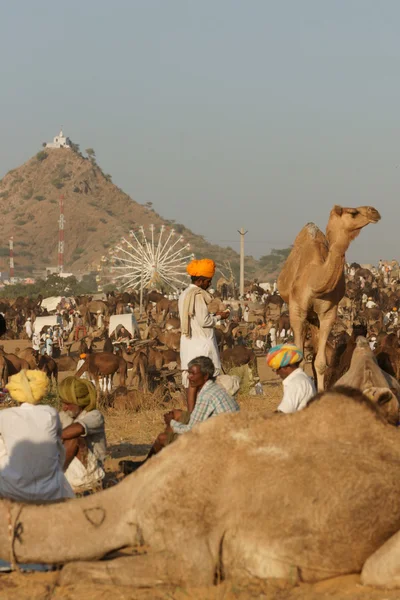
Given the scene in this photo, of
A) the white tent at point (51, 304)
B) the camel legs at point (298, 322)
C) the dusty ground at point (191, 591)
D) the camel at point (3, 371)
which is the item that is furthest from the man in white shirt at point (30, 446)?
the white tent at point (51, 304)

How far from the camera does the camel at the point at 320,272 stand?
11.7m

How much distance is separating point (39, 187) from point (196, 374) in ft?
475

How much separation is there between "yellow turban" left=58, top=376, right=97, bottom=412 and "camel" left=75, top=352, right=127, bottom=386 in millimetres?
14223

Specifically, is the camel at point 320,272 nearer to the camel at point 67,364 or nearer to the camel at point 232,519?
the camel at point 232,519

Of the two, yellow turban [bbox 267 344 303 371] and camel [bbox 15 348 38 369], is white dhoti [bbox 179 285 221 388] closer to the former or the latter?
yellow turban [bbox 267 344 303 371]

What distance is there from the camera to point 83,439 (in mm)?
7098

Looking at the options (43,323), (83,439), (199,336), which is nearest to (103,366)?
(199,336)

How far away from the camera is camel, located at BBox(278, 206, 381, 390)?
11680mm

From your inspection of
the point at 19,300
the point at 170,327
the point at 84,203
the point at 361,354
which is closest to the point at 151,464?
the point at 361,354

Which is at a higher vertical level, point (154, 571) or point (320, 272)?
point (320, 272)

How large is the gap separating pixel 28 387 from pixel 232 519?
5.30ft

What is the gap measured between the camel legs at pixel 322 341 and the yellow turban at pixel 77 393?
193 inches

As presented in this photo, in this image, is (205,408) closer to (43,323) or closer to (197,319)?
(197,319)

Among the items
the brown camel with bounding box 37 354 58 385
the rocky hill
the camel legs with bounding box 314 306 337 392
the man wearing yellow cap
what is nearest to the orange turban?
the man wearing yellow cap
